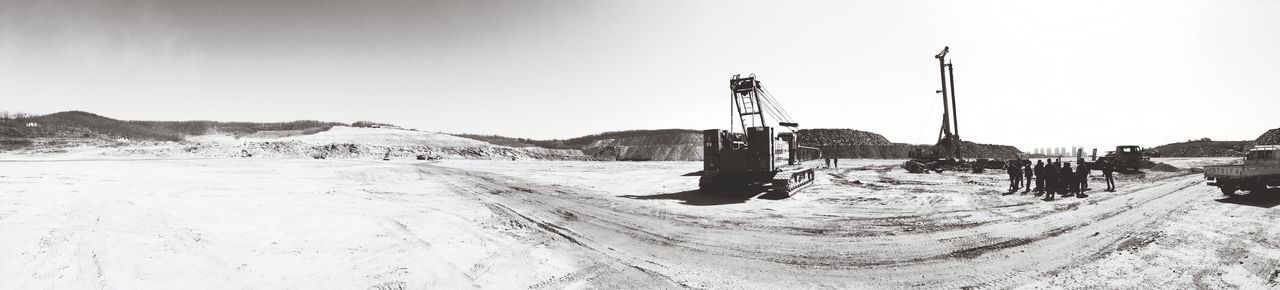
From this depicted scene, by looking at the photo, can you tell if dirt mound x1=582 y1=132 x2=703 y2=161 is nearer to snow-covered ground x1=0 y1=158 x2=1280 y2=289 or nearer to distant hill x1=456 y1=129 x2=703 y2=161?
distant hill x1=456 y1=129 x2=703 y2=161

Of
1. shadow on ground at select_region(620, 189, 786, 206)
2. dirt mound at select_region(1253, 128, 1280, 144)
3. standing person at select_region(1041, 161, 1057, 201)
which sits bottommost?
shadow on ground at select_region(620, 189, 786, 206)

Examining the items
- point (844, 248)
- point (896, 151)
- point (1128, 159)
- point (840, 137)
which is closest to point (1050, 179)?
point (844, 248)

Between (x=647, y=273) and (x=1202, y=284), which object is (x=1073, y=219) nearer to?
(x=1202, y=284)

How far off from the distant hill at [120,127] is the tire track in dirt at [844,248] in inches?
2103

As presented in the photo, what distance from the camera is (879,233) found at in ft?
31.5

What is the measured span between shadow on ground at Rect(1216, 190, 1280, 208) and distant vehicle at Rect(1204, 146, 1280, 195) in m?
0.22

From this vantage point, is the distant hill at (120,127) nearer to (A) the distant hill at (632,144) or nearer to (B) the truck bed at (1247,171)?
(A) the distant hill at (632,144)

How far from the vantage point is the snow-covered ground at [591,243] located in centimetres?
609

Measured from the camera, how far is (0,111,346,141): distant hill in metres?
40.4

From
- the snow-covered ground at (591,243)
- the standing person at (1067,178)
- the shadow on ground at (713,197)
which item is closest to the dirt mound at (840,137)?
the standing person at (1067,178)

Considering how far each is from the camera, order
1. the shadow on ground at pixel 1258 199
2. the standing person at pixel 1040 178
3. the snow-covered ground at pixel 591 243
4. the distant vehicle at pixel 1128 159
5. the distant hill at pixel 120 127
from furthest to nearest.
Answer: the distant hill at pixel 120 127 < the distant vehicle at pixel 1128 159 < the standing person at pixel 1040 178 < the shadow on ground at pixel 1258 199 < the snow-covered ground at pixel 591 243

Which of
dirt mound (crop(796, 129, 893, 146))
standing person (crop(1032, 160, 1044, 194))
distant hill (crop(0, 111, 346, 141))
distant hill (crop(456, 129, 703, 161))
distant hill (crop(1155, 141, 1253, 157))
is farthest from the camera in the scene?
dirt mound (crop(796, 129, 893, 146))

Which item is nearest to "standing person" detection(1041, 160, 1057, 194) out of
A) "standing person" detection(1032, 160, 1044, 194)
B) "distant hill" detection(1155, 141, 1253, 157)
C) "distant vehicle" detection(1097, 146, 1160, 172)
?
"standing person" detection(1032, 160, 1044, 194)

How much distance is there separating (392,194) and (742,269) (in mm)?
12375
